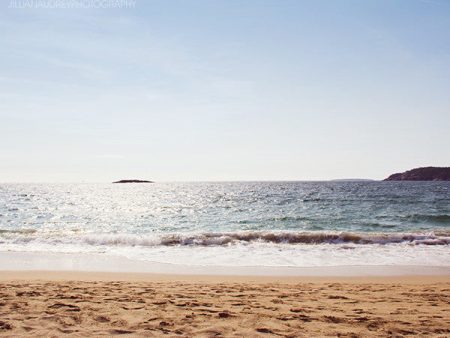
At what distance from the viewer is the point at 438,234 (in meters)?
23.2

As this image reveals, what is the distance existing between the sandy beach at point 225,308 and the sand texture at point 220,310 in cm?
2

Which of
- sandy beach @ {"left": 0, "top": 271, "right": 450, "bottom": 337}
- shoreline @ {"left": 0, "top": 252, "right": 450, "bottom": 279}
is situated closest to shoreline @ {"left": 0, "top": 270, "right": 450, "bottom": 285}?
shoreline @ {"left": 0, "top": 252, "right": 450, "bottom": 279}

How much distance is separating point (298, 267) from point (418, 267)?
426 cm

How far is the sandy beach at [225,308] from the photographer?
233 inches

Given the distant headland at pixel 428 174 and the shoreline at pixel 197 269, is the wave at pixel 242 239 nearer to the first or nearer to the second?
the shoreline at pixel 197 269

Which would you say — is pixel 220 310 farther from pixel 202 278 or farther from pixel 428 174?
pixel 428 174

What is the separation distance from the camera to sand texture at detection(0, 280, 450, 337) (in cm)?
589

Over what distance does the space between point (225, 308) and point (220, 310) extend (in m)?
0.18

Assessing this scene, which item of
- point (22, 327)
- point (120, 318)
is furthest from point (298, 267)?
point (22, 327)

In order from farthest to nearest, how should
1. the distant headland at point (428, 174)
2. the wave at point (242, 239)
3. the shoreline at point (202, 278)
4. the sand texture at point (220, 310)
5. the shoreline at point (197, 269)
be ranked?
1. the distant headland at point (428, 174)
2. the wave at point (242, 239)
3. the shoreline at point (197, 269)
4. the shoreline at point (202, 278)
5. the sand texture at point (220, 310)

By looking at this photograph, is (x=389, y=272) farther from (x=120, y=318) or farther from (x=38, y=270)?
(x=38, y=270)

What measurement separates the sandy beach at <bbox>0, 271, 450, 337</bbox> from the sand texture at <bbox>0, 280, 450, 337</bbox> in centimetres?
2

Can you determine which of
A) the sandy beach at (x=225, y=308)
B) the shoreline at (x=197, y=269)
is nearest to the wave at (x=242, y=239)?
the shoreline at (x=197, y=269)

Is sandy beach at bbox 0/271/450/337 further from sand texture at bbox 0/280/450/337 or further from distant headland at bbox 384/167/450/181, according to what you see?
distant headland at bbox 384/167/450/181
